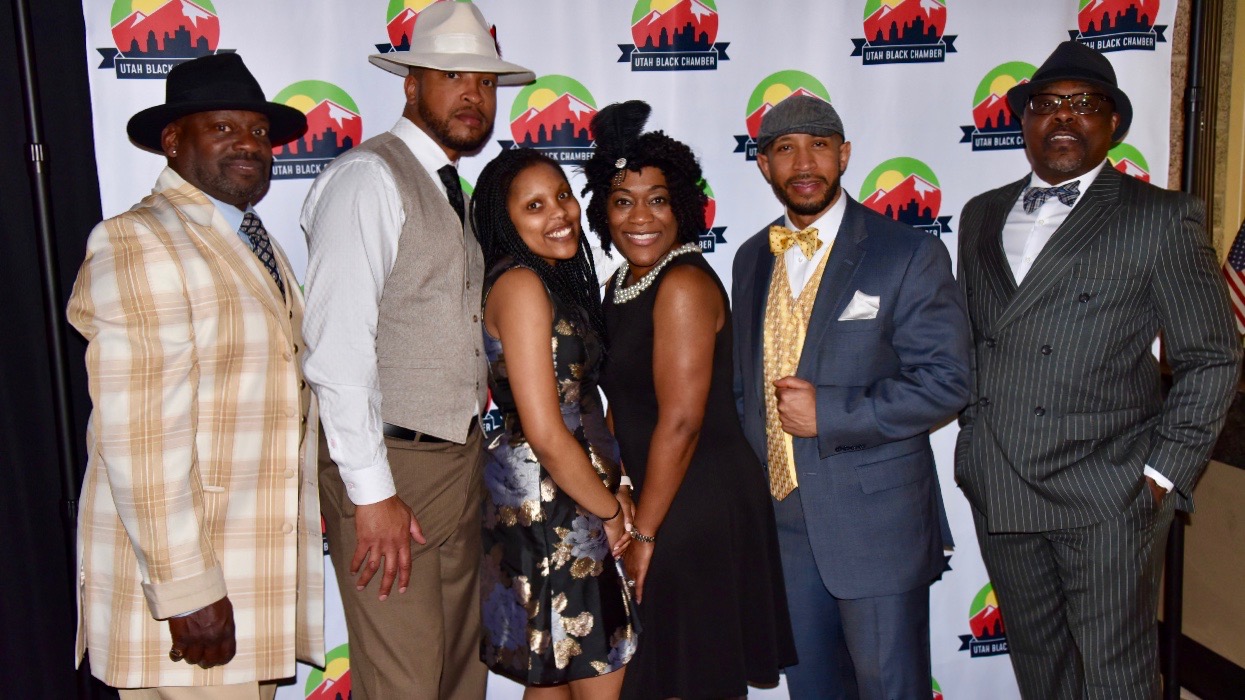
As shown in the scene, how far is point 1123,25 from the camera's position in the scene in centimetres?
356

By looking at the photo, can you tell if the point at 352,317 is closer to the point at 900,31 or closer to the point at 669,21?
the point at 669,21

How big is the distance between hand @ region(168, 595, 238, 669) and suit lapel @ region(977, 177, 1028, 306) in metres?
2.37

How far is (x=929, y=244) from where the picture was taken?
2.65 metres

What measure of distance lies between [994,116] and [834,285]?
147 centimetres

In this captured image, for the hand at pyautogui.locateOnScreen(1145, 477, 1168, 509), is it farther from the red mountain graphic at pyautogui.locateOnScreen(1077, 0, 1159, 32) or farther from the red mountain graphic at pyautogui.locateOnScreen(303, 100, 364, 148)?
the red mountain graphic at pyautogui.locateOnScreen(303, 100, 364, 148)

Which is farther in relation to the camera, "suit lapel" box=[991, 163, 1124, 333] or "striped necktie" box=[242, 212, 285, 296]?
"suit lapel" box=[991, 163, 1124, 333]

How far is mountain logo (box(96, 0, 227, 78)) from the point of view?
3.11 m

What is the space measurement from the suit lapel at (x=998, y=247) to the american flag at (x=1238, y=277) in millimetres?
1347

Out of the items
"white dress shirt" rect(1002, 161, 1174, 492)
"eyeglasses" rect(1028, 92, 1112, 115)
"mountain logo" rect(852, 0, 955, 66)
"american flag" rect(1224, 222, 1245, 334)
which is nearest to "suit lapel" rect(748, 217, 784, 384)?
"white dress shirt" rect(1002, 161, 1174, 492)

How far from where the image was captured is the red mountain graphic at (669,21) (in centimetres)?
342

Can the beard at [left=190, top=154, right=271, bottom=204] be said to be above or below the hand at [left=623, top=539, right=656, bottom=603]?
above

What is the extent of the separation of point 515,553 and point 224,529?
751mm

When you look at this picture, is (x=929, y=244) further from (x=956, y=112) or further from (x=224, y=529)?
(x=224, y=529)

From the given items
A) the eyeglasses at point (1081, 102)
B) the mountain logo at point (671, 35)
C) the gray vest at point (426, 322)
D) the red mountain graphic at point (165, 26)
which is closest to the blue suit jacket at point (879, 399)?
the eyeglasses at point (1081, 102)
